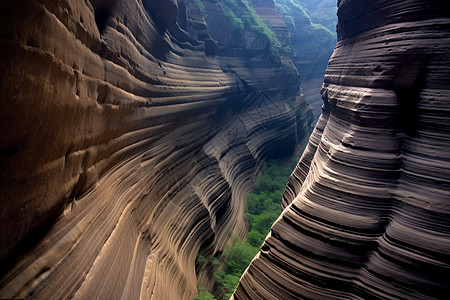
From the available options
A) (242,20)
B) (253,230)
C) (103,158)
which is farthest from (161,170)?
(242,20)

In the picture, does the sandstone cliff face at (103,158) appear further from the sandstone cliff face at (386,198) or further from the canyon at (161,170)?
the sandstone cliff face at (386,198)

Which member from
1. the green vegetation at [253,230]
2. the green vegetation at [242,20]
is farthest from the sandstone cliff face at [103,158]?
the green vegetation at [242,20]

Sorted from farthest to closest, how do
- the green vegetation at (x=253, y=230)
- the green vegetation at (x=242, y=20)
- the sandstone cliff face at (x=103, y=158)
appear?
the green vegetation at (x=242, y=20)
the green vegetation at (x=253, y=230)
the sandstone cliff face at (x=103, y=158)

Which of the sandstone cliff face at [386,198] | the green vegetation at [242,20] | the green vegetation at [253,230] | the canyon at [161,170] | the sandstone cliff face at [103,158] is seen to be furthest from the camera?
the green vegetation at [242,20]

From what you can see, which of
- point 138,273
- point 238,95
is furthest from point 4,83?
point 238,95

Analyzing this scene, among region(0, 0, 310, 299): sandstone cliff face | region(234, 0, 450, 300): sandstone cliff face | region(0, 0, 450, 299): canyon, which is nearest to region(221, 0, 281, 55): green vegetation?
region(0, 0, 310, 299): sandstone cliff face

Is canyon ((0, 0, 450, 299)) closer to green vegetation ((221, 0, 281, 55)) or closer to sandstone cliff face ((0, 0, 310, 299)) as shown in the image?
sandstone cliff face ((0, 0, 310, 299))
